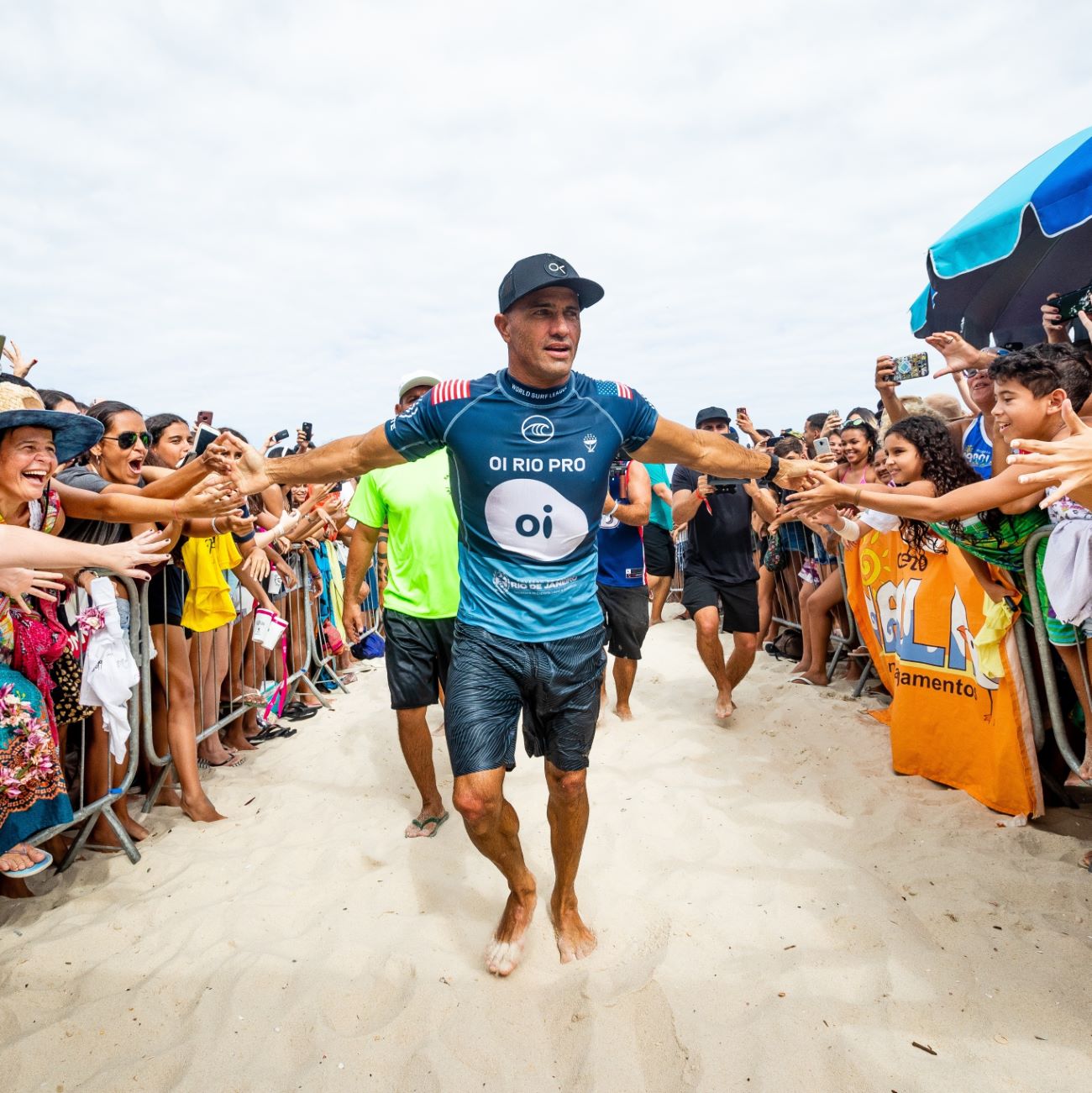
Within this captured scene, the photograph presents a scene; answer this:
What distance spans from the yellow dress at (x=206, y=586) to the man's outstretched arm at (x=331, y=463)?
197 cm

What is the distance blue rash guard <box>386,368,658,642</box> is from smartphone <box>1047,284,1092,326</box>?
8.93 ft

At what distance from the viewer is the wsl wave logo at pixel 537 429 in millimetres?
2707

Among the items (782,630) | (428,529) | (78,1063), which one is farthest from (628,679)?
(78,1063)

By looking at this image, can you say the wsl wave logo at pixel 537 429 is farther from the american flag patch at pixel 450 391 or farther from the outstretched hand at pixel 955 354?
the outstretched hand at pixel 955 354

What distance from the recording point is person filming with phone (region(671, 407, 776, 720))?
18.8ft

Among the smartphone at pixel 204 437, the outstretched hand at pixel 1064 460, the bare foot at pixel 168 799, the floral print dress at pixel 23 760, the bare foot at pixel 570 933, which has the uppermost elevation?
the smartphone at pixel 204 437

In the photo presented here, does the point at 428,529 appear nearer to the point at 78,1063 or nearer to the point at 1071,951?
the point at 78,1063

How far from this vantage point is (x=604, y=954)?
2.75 metres

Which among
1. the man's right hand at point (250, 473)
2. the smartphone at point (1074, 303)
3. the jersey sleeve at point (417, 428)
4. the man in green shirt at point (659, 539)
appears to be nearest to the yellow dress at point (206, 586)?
the man's right hand at point (250, 473)

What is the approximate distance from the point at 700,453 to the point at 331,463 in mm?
1522

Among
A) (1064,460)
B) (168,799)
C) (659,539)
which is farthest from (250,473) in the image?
(659,539)

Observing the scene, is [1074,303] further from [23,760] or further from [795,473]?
[23,760]

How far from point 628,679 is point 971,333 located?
4.48 m

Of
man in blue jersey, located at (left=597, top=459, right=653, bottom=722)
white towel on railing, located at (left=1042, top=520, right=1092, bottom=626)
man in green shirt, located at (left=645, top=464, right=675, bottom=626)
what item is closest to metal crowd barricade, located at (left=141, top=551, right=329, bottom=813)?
man in blue jersey, located at (left=597, top=459, right=653, bottom=722)
